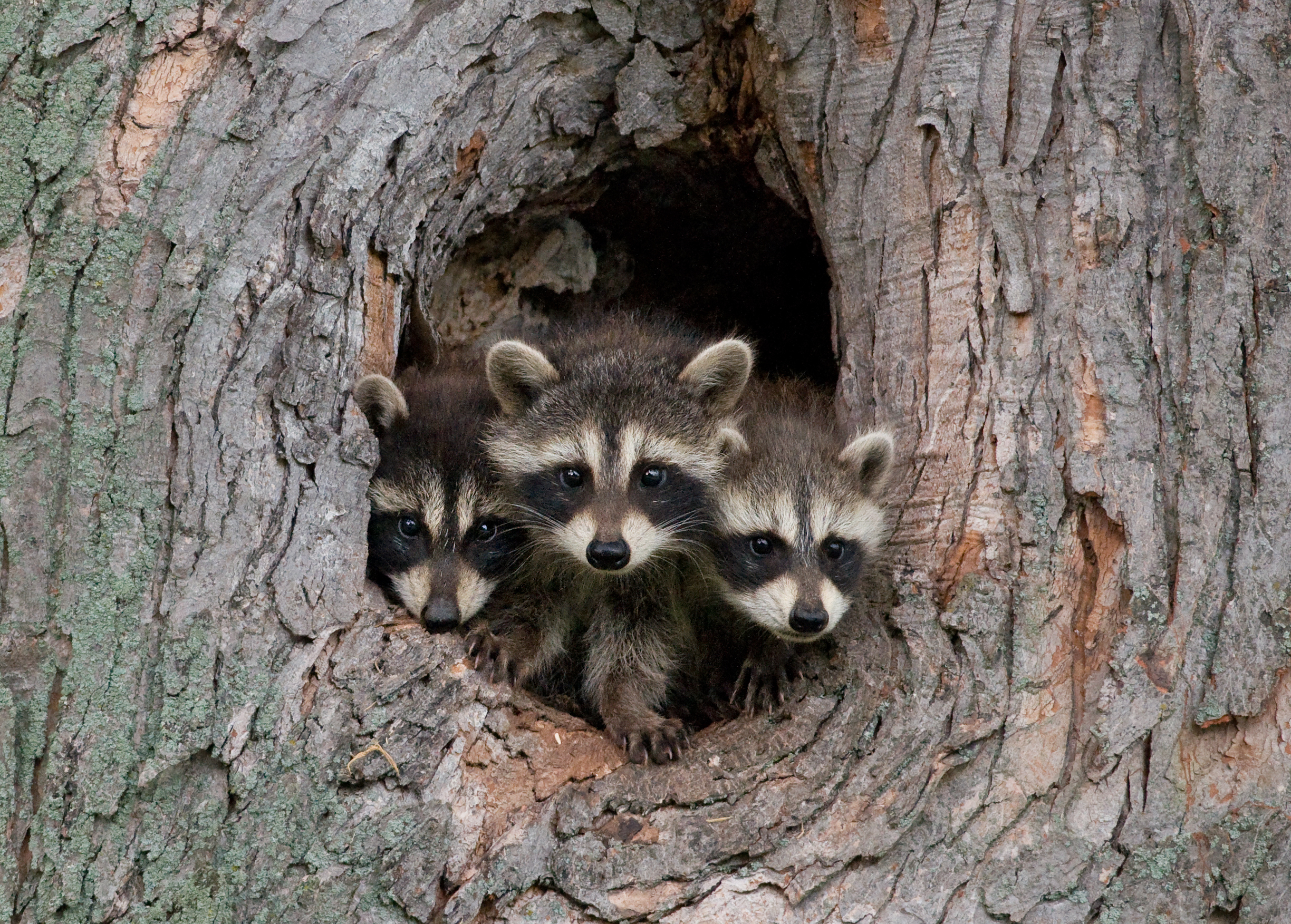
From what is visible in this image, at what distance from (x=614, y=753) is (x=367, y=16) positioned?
6.48 ft

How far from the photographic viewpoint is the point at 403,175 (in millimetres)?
2951

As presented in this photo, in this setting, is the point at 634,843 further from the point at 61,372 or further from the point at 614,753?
the point at 61,372

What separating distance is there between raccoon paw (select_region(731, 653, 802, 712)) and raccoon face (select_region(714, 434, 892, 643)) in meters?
0.12

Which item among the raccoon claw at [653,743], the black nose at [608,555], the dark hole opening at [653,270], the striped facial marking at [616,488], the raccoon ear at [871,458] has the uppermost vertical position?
the dark hole opening at [653,270]

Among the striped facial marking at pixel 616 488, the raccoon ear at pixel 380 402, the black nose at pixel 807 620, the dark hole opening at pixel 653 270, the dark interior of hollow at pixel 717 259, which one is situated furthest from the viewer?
the dark interior of hollow at pixel 717 259

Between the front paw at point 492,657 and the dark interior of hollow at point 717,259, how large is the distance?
1.39 m

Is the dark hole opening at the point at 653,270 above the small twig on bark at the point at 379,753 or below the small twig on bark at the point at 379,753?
above

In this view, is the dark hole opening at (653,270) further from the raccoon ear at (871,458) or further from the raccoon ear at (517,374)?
the raccoon ear at (871,458)

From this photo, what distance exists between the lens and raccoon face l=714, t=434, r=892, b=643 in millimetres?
3119

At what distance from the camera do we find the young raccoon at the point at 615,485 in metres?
3.23

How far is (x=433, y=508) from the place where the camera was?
327 cm

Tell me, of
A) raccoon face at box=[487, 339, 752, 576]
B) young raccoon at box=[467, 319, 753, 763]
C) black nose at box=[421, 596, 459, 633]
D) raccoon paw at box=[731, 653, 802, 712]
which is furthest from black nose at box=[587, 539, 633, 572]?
raccoon paw at box=[731, 653, 802, 712]

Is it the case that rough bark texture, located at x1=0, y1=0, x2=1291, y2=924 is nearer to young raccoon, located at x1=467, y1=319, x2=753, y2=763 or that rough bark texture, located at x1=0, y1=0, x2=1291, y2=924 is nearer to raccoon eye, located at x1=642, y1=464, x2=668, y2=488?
young raccoon, located at x1=467, y1=319, x2=753, y2=763

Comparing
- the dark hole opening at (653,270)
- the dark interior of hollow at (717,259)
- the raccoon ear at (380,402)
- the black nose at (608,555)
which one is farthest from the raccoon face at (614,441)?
the dark interior of hollow at (717,259)
